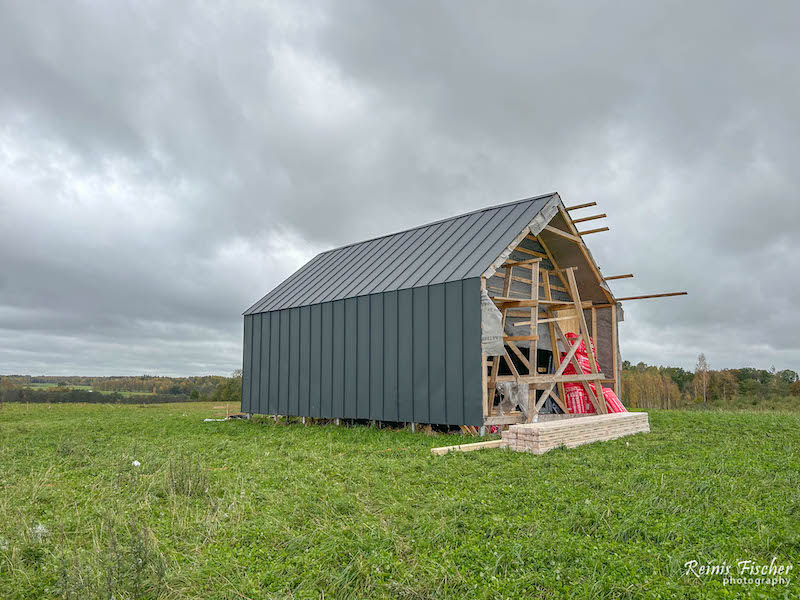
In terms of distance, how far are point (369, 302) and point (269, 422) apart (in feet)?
23.7

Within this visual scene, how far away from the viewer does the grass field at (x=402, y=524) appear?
4547 mm

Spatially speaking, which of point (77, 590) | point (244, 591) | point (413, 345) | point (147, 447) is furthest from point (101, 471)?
point (413, 345)

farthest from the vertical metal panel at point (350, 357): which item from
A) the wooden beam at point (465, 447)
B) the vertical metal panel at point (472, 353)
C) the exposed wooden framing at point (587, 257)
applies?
the exposed wooden framing at point (587, 257)

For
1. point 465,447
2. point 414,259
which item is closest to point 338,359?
point 414,259

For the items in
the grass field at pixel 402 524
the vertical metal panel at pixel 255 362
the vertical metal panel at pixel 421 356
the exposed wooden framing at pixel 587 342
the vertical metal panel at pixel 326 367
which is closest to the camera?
the grass field at pixel 402 524

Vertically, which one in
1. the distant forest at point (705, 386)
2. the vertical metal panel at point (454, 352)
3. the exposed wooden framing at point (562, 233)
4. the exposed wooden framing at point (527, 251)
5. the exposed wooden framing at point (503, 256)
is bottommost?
the distant forest at point (705, 386)

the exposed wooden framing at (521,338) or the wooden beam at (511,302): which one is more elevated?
the wooden beam at (511,302)

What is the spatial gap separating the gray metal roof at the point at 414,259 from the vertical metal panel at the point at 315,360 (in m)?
0.60

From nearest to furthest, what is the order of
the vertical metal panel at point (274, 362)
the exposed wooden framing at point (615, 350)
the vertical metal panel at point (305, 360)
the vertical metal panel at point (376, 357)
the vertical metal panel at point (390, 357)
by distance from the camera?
the vertical metal panel at point (390, 357) < the vertical metal panel at point (376, 357) < the vertical metal panel at point (305, 360) < the exposed wooden framing at point (615, 350) < the vertical metal panel at point (274, 362)

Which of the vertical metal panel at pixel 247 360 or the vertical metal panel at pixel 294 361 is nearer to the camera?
the vertical metal panel at pixel 294 361

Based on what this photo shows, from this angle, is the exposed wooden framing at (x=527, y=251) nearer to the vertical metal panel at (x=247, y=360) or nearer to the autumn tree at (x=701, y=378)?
the vertical metal panel at (x=247, y=360)

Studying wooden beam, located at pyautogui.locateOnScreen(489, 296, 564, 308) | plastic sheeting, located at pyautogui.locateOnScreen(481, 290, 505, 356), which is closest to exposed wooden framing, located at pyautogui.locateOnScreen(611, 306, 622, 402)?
wooden beam, located at pyautogui.locateOnScreen(489, 296, 564, 308)

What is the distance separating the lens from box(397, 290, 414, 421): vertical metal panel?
14.4m

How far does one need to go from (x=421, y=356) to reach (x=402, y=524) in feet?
27.8
